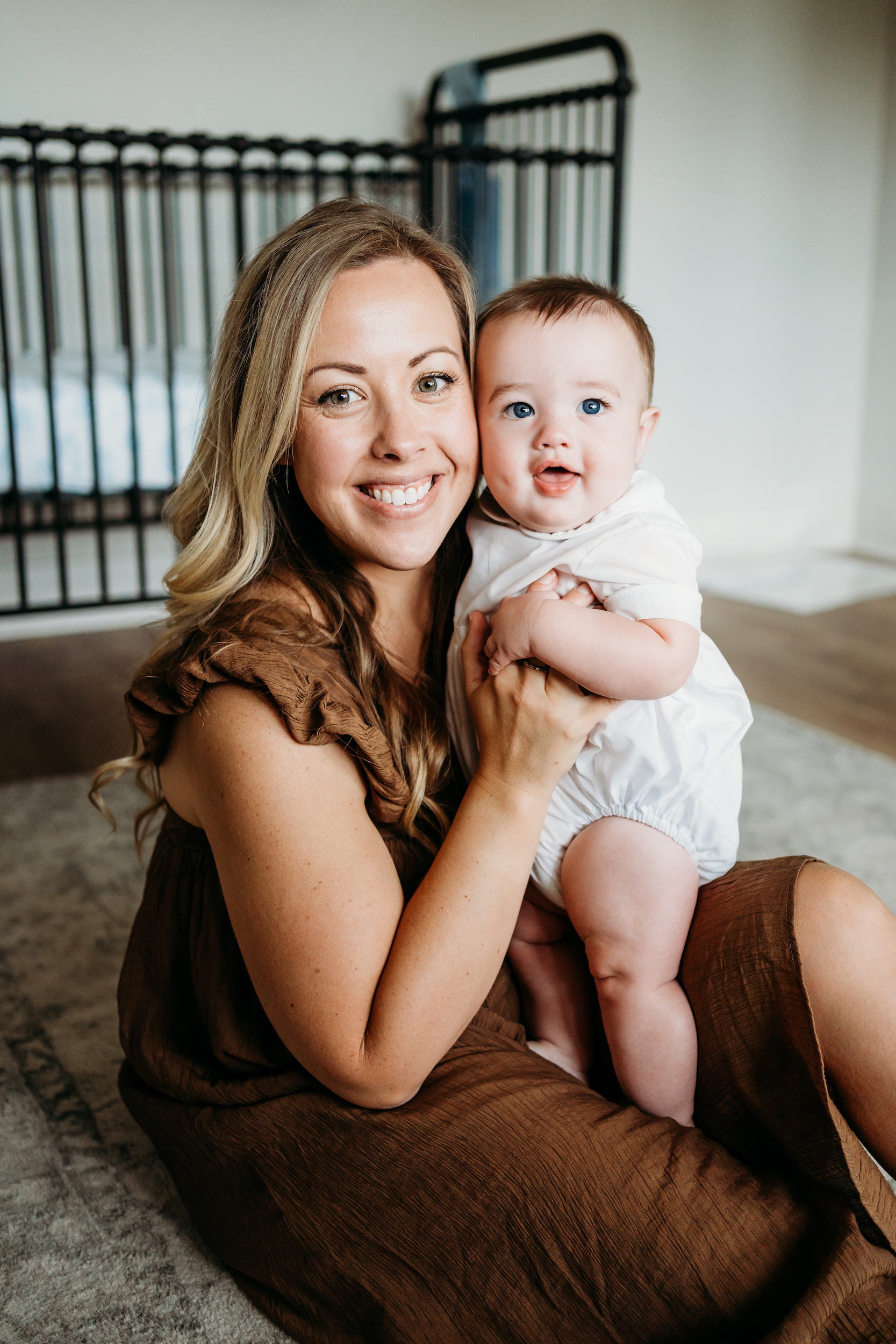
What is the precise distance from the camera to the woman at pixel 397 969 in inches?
36.1

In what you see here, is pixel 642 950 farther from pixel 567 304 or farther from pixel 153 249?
pixel 153 249

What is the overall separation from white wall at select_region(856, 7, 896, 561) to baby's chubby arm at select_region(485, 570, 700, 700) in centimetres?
480

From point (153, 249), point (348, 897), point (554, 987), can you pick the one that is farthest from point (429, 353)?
point (153, 249)

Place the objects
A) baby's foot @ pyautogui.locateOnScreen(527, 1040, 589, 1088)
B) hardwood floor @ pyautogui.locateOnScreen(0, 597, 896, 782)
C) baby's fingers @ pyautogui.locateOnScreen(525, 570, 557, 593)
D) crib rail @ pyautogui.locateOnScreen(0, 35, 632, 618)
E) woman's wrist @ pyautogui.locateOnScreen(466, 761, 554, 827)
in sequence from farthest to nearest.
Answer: hardwood floor @ pyautogui.locateOnScreen(0, 597, 896, 782) < crib rail @ pyautogui.locateOnScreen(0, 35, 632, 618) < baby's foot @ pyautogui.locateOnScreen(527, 1040, 589, 1088) < baby's fingers @ pyautogui.locateOnScreen(525, 570, 557, 593) < woman's wrist @ pyautogui.locateOnScreen(466, 761, 554, 827)

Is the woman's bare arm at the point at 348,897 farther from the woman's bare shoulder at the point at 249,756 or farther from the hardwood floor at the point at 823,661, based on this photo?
the hardwood floor at the point at 823,661

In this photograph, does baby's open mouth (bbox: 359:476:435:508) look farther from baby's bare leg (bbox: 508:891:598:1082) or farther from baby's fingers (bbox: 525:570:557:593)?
baby's bare leg (bbox: 508:891:598:1082)

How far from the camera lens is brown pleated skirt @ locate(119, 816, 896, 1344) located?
0.88 meters

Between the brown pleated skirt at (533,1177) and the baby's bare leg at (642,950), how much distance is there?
0.09 ft

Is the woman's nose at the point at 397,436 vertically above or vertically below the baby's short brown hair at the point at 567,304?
below

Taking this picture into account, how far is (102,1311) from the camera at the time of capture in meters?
1.16

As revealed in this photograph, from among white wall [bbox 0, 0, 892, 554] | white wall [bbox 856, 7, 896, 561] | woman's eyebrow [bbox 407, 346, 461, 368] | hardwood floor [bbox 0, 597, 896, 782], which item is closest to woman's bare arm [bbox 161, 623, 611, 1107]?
woman's eyebrow [bbox 407, 346, 461, 368]

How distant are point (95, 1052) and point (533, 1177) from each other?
964mm

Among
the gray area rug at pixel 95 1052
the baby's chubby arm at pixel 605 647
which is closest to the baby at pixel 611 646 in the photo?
the baby's chubby arm at pixel 605 647

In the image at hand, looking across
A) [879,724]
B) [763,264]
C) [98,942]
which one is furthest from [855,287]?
[98,942]
